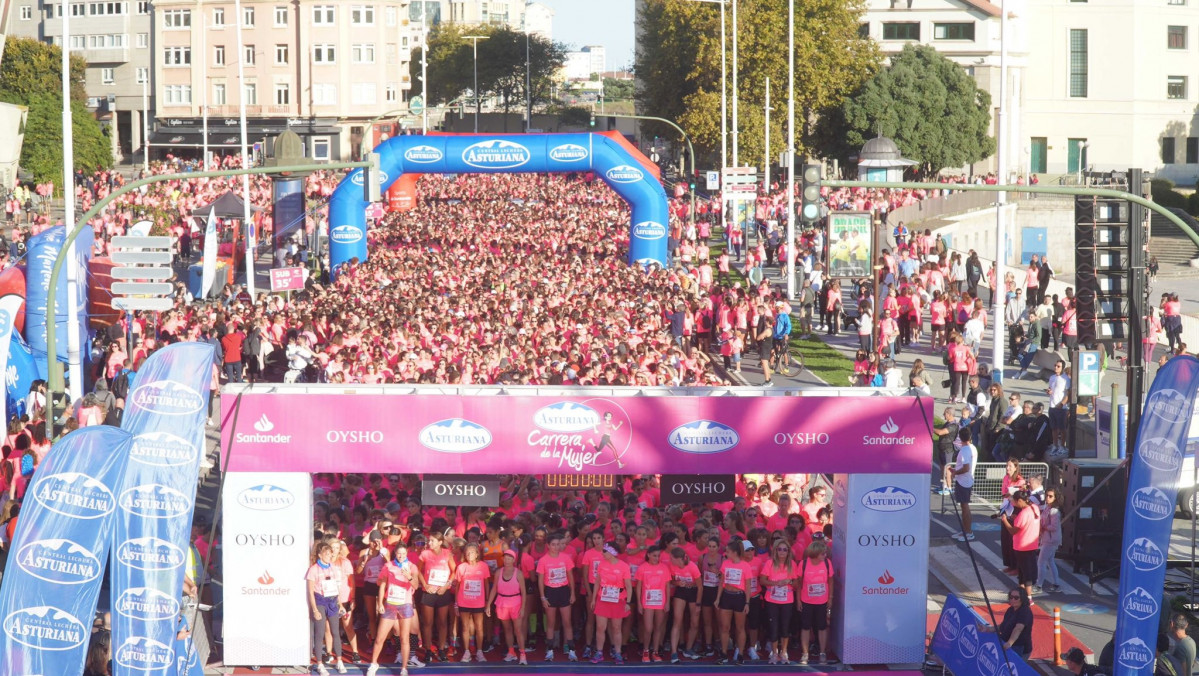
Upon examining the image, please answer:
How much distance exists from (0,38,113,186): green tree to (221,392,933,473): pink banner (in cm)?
5345

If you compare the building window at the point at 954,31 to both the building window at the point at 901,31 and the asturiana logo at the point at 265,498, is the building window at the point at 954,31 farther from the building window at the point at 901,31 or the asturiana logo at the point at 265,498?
the asturiana logo at the point at 265,498

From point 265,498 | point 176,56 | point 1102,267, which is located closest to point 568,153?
point 1102,267

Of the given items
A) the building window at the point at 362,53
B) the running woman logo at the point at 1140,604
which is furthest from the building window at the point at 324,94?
the running woman logo at the point at 1140,604

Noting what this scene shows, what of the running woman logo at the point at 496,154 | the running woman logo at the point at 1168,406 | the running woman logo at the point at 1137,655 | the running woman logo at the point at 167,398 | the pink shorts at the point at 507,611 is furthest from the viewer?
the running woman logo at the point at 496,154

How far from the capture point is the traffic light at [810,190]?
18453 millimetres

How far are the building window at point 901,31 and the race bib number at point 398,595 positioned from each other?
208 feet

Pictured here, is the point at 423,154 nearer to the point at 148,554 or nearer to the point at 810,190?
the point at 810,190

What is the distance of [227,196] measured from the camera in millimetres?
39781

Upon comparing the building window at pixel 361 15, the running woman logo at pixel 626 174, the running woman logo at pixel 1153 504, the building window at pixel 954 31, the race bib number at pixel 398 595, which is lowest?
the race bib number at pixel 398 595

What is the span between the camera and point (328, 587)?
46.8 feet

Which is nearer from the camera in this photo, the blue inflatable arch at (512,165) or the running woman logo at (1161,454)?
the running woman logo at (1161,454)

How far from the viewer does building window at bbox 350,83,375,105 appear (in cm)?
8594

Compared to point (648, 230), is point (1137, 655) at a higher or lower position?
lower

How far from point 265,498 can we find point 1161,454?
7959 mm
